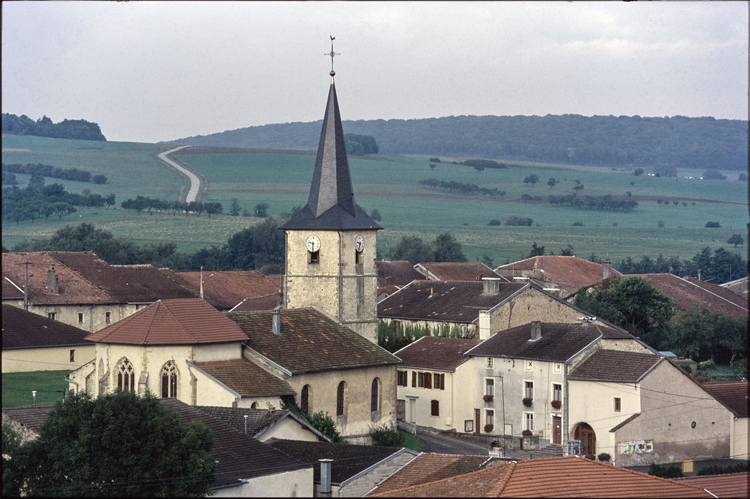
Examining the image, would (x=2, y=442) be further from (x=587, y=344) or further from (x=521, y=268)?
(x=521, y=268)

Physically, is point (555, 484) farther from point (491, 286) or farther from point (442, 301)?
point (442, 301)

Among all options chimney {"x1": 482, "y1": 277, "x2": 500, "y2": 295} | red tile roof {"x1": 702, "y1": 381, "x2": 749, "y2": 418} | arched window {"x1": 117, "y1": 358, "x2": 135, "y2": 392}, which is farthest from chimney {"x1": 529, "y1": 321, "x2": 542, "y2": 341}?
arched window {"x1": 117, "y1": 358, "x2": 135, "y2": 392}

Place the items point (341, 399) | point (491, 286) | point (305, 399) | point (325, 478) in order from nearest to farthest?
1. point (325, 478)
2. point (305, 399)
3. point (341, 399)
4. point (491, 286)

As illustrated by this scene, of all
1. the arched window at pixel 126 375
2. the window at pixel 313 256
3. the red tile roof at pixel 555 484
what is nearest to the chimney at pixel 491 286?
the window at pixel 313 256

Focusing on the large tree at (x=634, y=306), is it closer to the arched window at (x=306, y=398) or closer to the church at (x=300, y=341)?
the church at (x=300, y=341)

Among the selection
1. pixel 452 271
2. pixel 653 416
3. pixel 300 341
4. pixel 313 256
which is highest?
pixel 313 256

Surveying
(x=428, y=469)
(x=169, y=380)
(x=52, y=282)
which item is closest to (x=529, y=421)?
(x=169, y=380)

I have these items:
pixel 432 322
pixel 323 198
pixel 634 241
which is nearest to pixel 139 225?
pixel 634 241
